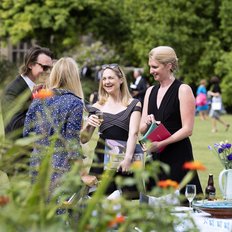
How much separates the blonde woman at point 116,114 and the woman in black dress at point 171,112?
0.15 metres

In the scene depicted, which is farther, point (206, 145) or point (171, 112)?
point (206, 145)

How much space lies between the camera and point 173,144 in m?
7.20

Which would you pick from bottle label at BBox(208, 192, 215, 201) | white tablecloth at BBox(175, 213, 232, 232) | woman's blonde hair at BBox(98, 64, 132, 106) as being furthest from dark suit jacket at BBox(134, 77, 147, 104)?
white tablecloth at BBox(175, 213, 232, 232)

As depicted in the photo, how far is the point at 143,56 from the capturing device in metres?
43.1

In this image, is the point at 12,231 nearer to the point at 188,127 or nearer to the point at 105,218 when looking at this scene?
the point at 105,218

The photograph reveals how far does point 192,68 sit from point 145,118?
35128 mm

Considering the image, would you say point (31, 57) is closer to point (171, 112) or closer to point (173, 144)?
point (171, 112)

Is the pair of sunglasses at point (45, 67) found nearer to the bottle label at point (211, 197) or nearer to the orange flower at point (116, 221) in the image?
the bottle label at point (211, 197)

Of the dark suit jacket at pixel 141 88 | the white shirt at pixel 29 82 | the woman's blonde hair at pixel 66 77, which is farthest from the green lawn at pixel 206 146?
the woman's blonde hair at pixel 66 77

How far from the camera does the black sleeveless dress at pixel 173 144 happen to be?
23.5 ft

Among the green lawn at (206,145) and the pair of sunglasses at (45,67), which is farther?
the green lawn at (206,145)

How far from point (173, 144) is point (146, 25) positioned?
35314 millimetres

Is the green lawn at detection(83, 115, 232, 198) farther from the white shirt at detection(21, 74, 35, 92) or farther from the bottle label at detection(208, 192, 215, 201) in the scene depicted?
the bottle label at detection(208, 192, 215, 201)

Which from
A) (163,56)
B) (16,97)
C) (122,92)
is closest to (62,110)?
(16,97)
